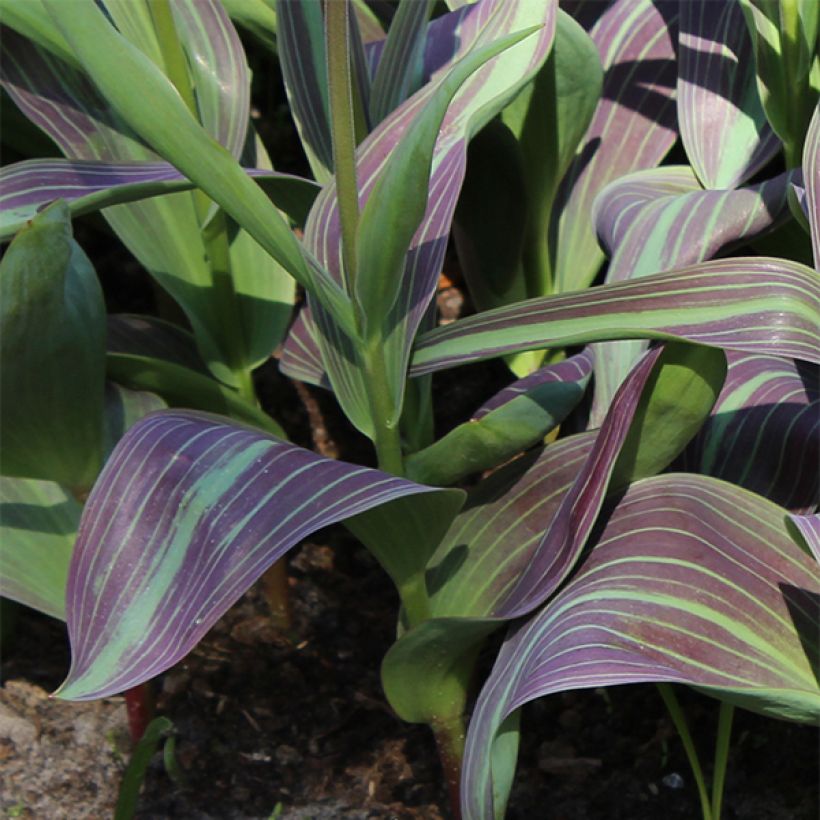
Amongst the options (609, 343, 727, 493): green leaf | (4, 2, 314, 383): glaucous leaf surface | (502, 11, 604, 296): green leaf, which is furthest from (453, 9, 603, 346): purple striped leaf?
(609, 343, 727, 493): green leaf

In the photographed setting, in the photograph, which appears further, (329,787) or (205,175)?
(329,787)

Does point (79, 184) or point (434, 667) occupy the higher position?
point (79, 184)

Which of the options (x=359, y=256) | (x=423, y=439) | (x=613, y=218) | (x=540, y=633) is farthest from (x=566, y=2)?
(x=540, y=633)

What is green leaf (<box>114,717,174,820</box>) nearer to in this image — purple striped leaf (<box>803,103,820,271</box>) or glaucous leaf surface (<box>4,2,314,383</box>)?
glaucous leaf surface (<box>4,2,314,383</box>)

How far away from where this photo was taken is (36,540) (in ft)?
3.48

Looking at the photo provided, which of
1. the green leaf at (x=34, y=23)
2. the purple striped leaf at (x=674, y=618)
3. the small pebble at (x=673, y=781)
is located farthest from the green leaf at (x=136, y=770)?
the green leaf at (x=34, y=23)

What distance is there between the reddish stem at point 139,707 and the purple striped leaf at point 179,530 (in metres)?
0.36

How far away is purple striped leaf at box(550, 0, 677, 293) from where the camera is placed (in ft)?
4.11

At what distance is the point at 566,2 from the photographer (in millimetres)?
1283

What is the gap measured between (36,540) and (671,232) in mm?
649

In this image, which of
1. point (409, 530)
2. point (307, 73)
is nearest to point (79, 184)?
point (307, 73)

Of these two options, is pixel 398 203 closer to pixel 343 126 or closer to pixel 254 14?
pixel 343 126

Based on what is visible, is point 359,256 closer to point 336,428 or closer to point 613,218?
point 613,218

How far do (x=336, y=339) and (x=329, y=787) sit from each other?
0.47m
